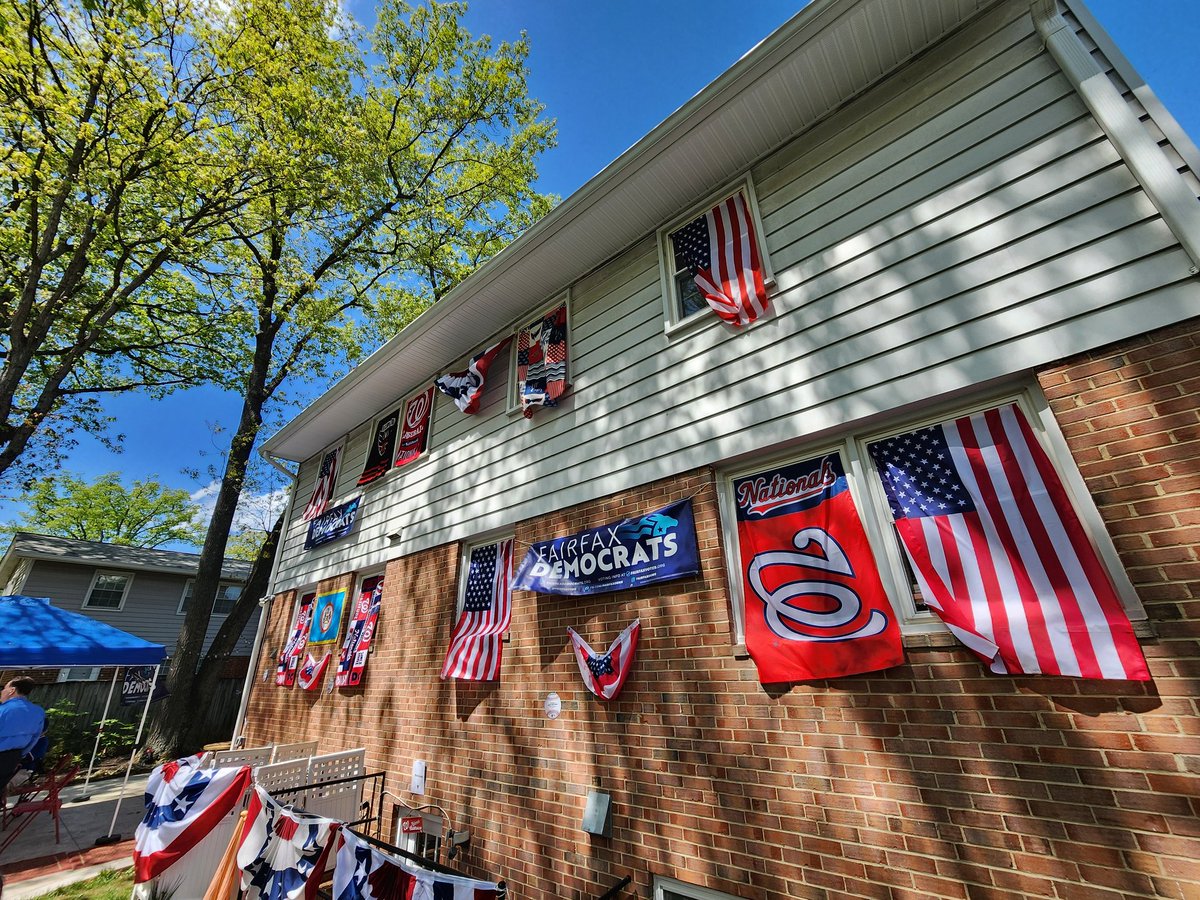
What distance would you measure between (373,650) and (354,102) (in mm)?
12951

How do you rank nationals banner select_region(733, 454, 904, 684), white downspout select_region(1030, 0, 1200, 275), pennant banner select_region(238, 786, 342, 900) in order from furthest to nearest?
pennant banner select_region(238, 786, 342, 900) < nationals banner select_region(733, 454, 904, 684) < white downspout select_region(1030, 0, 1200, 275)

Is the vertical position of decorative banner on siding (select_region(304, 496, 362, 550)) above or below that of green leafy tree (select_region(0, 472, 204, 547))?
below

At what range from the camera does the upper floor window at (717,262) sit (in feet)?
14.4

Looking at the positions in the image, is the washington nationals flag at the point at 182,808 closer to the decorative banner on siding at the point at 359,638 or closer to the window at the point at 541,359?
the decorative banner on siding at the point at 359,638

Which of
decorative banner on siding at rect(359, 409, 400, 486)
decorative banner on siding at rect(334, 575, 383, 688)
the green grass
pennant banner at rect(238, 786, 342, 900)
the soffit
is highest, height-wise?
the soffit

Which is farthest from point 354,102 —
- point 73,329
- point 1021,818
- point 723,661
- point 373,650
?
point 1021,818

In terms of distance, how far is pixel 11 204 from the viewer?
10.1 metres

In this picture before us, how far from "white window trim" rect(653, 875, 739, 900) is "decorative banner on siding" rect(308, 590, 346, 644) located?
6.53 metres

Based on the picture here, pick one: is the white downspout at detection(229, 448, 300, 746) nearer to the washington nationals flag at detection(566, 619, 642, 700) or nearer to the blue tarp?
the blue tarp

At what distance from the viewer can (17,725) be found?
571cm

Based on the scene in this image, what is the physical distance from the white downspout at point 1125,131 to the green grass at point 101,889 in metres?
10.7

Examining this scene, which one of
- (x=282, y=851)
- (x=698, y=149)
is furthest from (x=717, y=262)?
(x=282, y=851)

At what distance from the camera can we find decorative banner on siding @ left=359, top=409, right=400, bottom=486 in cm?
866

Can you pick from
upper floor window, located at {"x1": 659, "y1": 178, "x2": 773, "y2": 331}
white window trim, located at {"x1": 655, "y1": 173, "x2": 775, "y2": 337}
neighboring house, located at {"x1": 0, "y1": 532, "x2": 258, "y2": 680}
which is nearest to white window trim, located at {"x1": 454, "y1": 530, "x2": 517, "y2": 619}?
white window trim, located at {"x1": 655, "y1": 173, "x2": 775, "y2": 337}
